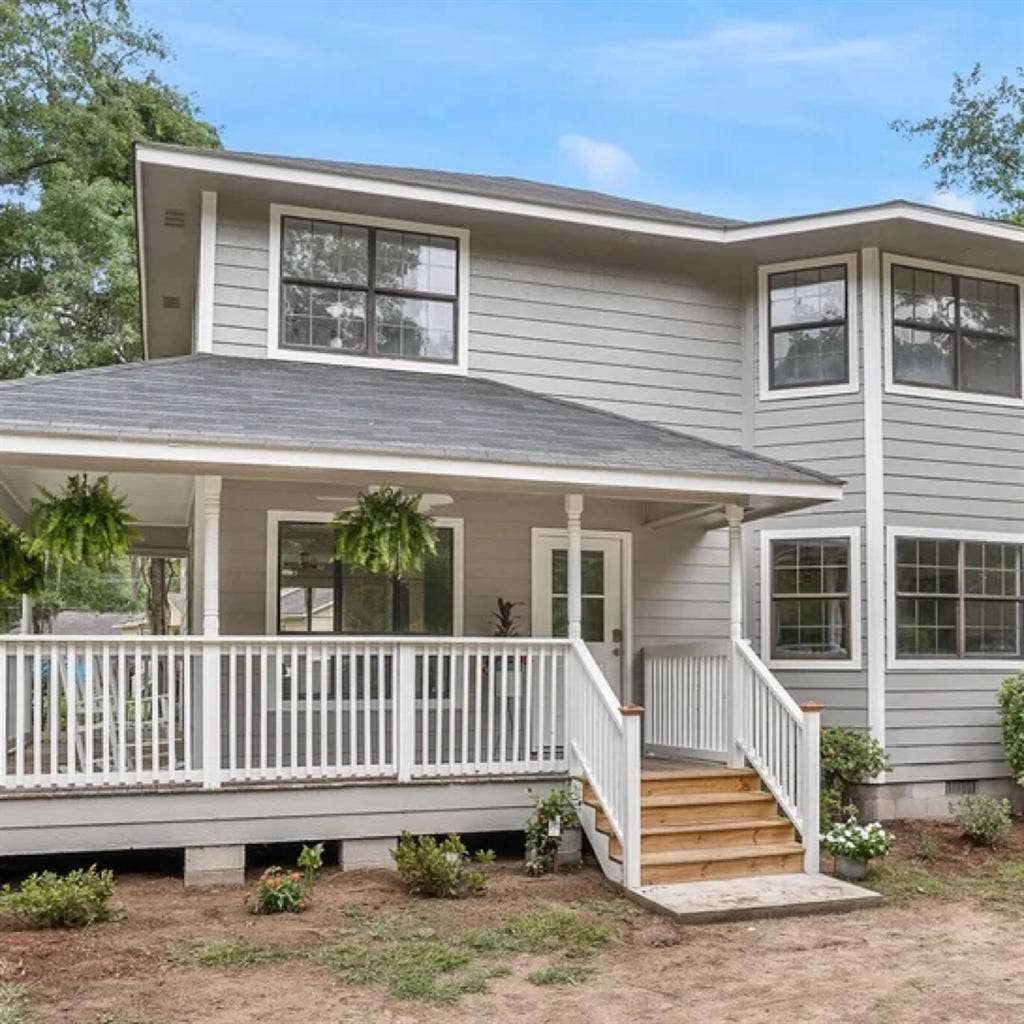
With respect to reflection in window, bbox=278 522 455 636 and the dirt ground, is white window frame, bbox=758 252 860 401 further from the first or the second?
the dirt ground

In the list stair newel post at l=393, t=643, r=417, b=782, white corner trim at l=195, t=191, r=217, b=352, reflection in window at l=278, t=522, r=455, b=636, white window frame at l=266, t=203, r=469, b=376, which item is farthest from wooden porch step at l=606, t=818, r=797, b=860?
white corner trim at l=195, t=191, r=217, b=352

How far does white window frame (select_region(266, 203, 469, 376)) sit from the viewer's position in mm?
9109

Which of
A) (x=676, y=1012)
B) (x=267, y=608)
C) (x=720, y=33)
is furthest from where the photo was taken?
(x=720, y=33)

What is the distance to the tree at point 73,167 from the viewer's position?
63.4 ft

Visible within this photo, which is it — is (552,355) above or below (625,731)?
above

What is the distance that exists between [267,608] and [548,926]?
3.63 meters

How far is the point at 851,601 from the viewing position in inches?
391

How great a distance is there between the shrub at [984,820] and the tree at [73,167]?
15598mm

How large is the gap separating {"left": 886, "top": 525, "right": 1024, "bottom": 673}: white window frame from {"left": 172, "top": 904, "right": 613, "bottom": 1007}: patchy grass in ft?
15.3

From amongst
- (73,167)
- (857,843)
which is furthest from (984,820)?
(73,167)

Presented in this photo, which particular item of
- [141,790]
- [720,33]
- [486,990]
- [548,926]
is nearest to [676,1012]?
[486,990]

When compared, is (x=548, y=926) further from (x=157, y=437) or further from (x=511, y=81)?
(x=511, y=81)

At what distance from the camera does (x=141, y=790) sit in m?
7.10

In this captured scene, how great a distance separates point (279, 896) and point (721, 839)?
3037mm
